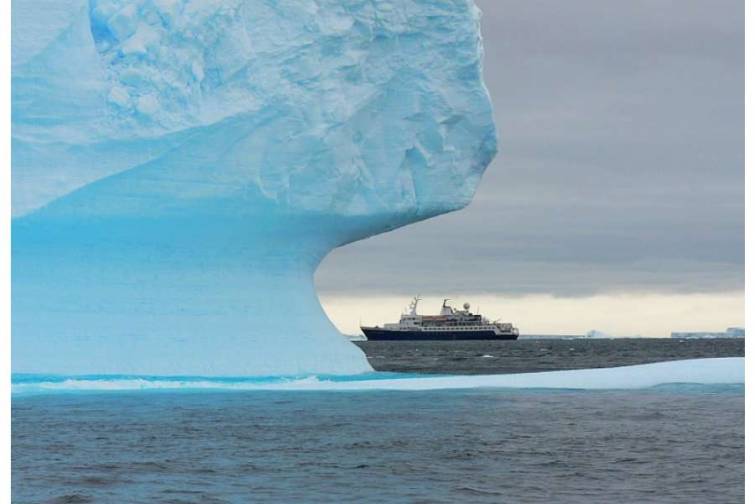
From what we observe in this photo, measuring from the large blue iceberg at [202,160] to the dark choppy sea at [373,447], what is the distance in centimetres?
148

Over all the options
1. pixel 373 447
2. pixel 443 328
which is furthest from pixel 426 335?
pixel 373 447

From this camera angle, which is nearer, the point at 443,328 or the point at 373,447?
the point at 373,447

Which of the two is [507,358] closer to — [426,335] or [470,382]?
[470,382]

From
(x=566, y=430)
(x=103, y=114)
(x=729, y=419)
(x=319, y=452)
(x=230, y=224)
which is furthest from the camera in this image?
(x=230, y=224)

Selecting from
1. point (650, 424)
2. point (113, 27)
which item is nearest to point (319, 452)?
point (650, 424)

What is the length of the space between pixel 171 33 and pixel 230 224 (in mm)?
2898

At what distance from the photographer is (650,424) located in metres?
13.6

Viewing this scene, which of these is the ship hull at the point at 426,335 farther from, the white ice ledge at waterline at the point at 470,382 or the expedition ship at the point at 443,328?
the white ice ledge at waterline at the point at 470,382

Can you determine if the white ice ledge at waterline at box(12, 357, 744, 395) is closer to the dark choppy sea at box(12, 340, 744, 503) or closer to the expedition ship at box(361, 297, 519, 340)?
the dark choppy sea at box(12, 340, 744, 503)

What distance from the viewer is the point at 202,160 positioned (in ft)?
57.8

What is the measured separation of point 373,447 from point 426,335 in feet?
209

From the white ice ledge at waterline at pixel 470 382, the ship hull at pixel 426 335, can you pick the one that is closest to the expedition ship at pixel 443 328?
the ship hull at pixel 426 335

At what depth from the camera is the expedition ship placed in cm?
7506

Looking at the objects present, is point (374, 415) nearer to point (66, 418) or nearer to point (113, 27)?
point (66, 418)
